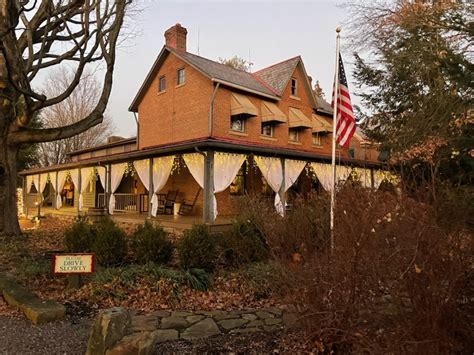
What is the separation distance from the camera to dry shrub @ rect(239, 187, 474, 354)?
8.72 ft

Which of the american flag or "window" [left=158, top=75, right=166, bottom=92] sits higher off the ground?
"window" [left=158, top=75, right=166, bottom=92]

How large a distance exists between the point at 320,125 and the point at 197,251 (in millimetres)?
15519

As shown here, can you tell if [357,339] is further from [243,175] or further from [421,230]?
Answer: [243,175]

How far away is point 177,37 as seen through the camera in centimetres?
1931

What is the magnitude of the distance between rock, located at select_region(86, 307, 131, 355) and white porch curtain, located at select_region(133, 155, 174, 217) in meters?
9.98

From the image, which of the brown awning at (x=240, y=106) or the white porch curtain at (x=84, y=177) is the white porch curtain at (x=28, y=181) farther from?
the brown awning at (x=240, y=106)

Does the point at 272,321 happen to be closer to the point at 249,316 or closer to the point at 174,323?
the point at 249,316

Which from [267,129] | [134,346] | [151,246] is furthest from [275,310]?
[267,129]

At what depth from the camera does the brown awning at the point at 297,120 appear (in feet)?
63.8

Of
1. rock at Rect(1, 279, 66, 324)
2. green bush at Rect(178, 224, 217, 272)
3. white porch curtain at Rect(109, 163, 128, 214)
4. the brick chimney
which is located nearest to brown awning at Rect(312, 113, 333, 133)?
the brick chimney

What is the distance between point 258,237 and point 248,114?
10.7m

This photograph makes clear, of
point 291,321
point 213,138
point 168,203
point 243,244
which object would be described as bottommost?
point 291,321

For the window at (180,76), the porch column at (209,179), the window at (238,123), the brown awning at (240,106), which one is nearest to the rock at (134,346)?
the porch column at (209,179)

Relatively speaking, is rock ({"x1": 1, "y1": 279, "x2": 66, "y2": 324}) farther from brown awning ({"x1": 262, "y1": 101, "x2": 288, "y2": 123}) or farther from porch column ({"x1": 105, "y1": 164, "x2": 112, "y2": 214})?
brown awning ({"x1": 262, "y1": 101, "x2": 288, "y2": 123})
